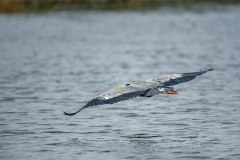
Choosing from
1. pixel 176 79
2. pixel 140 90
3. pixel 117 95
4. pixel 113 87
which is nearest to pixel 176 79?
pixel 176 79

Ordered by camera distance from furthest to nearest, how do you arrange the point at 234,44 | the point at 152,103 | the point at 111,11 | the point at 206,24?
the point at 111,11 < the point at 206,24 < the point at 234,44 < the point at 152,103

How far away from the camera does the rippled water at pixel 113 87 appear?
11117 millimetres

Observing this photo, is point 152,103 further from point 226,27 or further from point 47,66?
point 226,27

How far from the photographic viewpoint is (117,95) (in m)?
10.9

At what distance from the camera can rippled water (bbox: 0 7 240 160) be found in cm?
1112

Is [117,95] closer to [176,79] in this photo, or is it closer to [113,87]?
[176,79]

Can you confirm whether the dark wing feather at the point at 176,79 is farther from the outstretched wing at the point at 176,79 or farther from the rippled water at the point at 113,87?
the rippled water at the point at 113,87

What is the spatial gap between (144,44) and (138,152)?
891 inches

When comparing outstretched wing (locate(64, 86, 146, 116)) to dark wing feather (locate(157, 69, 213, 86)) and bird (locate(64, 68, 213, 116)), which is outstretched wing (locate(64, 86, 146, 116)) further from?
dark wing feather (locate(157, 69, 213, 86))

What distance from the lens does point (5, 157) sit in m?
10.6

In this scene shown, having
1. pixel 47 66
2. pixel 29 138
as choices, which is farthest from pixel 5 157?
pixel 47 66

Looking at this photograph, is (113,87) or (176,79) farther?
(113,87)

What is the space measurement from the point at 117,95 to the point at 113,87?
25.2ft

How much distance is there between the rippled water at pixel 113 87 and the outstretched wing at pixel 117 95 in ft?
2.68
